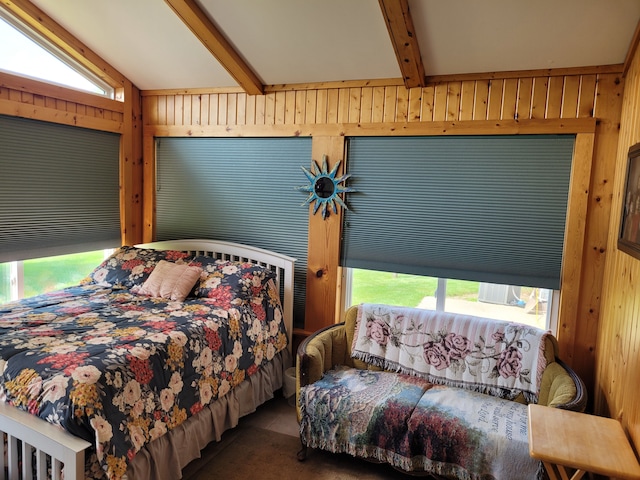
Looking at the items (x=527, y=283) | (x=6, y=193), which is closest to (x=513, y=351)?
(x=527, y=283)

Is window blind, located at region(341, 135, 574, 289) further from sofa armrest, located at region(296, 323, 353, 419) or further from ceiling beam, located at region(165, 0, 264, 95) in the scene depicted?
ceiling beam, located at region(165, 0, 264, 95)

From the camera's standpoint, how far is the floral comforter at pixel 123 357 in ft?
6.10

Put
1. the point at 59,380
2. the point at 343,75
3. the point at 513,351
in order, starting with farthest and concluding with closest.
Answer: the point at 343,75 < the point at 513,351 < the point at 59,380

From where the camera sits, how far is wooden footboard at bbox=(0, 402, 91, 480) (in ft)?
5.66

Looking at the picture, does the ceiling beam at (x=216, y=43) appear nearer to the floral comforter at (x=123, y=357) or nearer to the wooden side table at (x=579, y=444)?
the floral comforter at (x=123, y=357)

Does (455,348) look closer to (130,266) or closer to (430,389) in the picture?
(430,389)

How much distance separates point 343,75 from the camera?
131 inches

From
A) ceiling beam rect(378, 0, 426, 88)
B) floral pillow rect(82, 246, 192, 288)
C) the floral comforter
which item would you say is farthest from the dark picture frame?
floral pillow rect(82, 246, 192, 288)

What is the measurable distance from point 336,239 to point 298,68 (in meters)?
1.31

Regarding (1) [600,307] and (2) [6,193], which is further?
(2) [6,193]

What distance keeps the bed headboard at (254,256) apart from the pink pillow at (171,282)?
44 centimetres

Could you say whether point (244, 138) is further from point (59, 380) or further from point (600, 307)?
point (600, 307)

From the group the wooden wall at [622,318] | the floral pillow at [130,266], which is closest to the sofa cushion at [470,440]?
the wooden wall at [622,318]

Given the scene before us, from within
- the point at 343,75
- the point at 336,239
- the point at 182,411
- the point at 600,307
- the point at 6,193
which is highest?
the point at 343,75
